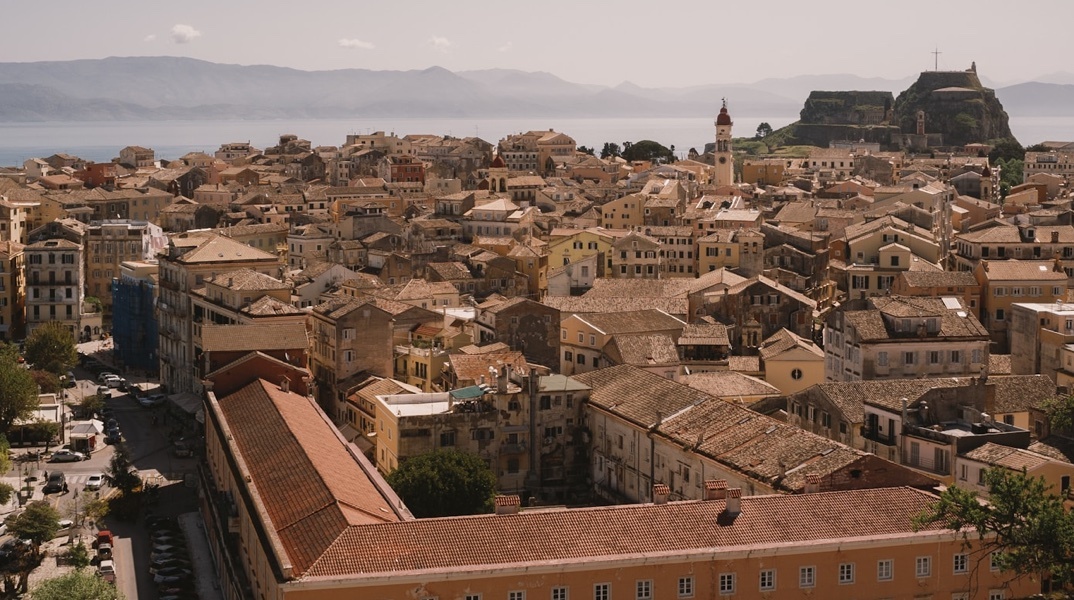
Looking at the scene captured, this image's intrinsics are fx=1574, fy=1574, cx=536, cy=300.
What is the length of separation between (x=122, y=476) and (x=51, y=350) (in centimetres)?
2299

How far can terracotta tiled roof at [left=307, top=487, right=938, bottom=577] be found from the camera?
32844 millimetres

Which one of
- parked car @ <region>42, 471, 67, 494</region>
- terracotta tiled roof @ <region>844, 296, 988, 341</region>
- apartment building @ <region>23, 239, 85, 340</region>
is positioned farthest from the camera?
apartment building @ <region>23, 239, 85, 340</region>

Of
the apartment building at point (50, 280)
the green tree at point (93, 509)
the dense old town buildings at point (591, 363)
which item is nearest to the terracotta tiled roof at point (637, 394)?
the dense old town buildings at point (591, 363)

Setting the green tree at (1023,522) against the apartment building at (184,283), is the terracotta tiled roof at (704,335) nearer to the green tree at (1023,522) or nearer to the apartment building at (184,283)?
the apartment building at (184,283)

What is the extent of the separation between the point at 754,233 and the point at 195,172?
6558cm

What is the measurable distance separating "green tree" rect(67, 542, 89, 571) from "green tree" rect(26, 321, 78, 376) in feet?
92.7

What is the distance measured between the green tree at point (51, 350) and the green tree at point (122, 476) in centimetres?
1828

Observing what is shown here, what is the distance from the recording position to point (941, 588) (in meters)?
35.3

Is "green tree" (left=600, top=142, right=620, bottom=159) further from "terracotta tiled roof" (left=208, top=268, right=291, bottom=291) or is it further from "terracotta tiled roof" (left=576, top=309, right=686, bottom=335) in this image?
"terracotta tiled roof" (left=576, top=309, right=686, bottom=335)

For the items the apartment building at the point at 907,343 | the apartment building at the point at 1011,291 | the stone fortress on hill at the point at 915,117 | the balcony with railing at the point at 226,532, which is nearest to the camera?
the balcony with railing at the point at 226,532

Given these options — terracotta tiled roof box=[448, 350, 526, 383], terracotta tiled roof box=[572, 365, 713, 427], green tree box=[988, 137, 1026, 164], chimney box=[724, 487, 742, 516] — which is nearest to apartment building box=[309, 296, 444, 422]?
terracotta tiled roof box=[448, 350, 526, 383]

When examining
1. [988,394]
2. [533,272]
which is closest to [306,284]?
[533,272]

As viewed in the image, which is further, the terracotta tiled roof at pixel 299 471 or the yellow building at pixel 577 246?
the yellow building at pixel 577 246

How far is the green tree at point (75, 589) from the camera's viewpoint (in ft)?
124
